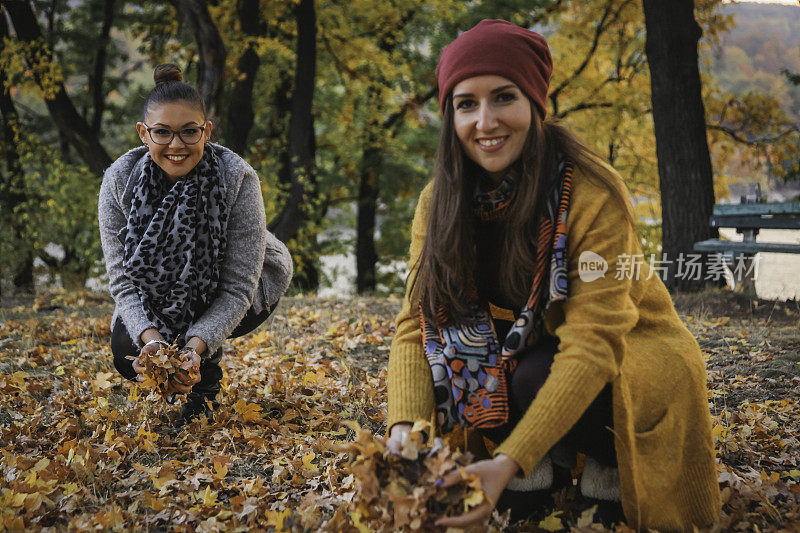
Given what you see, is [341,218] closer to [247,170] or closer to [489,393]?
[247,170]

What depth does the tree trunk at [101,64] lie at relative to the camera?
1286 centimetres

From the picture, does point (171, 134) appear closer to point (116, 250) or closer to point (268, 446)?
point (116, 250)

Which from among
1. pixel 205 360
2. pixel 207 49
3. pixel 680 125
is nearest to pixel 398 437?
pixel 205 360

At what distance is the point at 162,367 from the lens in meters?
2.53

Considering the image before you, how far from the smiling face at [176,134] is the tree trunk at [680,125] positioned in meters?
5.54

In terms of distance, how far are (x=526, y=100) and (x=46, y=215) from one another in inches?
469

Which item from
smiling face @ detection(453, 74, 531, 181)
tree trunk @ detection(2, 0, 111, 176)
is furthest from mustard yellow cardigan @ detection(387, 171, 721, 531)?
tree trunk @ detection(2, 0, 111, 176)

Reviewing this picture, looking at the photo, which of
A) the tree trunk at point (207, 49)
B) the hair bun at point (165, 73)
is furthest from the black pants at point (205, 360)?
the tree trunk at point (207, 49)

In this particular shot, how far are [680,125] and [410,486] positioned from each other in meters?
6.35

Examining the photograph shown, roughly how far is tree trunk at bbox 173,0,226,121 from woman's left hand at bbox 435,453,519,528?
6.89 meters

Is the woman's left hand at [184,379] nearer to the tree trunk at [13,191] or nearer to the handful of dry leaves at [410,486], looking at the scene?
the handful of dry leaves at [410,486]

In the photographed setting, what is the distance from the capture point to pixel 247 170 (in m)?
3.08

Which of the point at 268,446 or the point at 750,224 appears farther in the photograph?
the point at 750,224

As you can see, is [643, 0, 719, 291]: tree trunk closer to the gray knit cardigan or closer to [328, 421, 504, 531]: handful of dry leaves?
the gray knit cardigan
